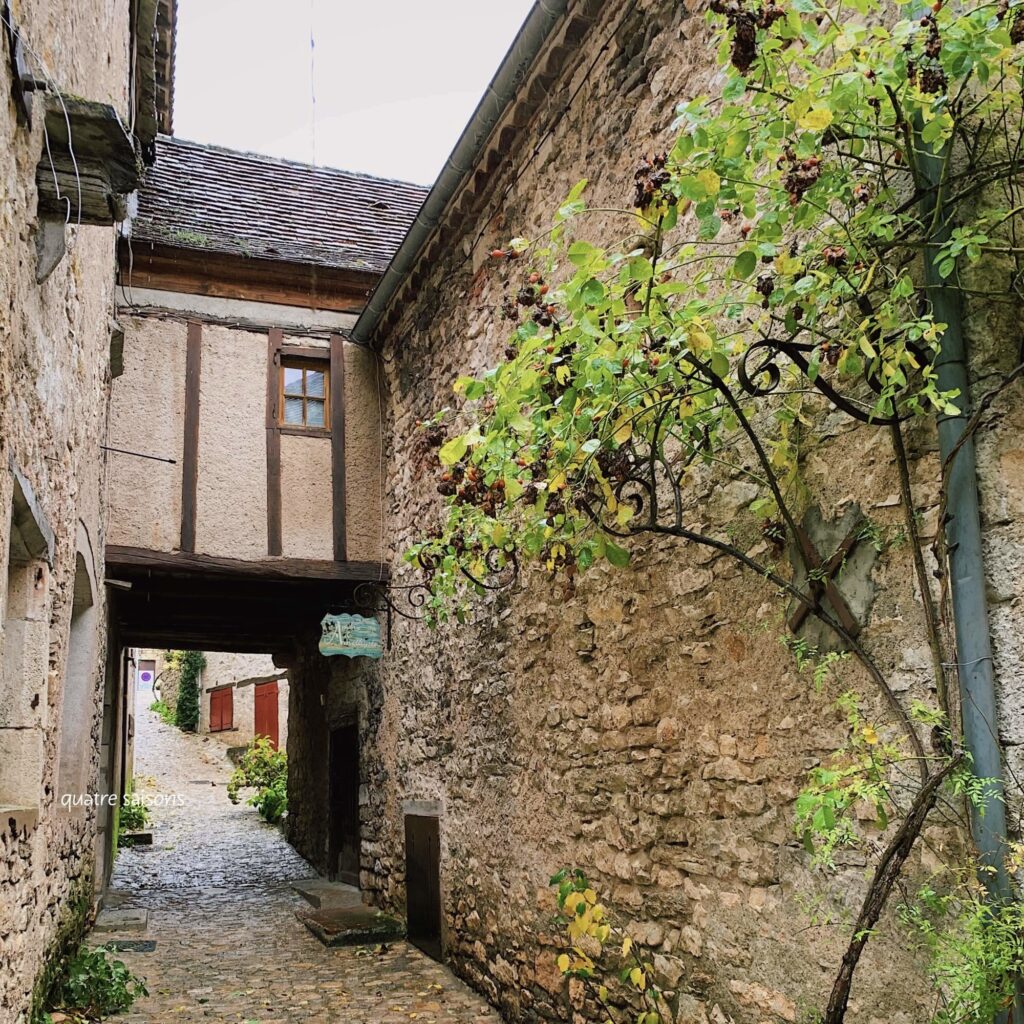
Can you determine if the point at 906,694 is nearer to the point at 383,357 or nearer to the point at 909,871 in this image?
the point at 909,871

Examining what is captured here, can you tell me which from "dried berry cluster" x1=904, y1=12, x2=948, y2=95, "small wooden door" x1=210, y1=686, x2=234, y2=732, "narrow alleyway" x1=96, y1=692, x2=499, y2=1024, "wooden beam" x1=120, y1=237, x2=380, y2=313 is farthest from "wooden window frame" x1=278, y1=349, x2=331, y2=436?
"small wooden door" x1=210, y1=686, x2=234, y2=732

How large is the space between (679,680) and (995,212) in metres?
1.99

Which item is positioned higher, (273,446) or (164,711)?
(273,446)

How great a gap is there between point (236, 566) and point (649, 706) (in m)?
4.22

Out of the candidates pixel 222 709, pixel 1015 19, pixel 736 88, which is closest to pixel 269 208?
pixel 736 88

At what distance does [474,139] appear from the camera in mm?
5582

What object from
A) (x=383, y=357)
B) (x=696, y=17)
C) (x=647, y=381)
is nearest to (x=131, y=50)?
(x=383, y=357)

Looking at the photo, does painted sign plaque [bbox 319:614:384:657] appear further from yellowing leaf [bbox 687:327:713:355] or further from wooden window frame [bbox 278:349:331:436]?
yellowing leaf [bbox 687:327:713:355]

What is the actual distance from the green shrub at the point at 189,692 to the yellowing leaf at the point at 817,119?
963 inches

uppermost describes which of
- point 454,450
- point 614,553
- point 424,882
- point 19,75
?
point 19,75

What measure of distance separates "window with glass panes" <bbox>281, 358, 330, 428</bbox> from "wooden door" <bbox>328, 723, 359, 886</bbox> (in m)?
3.21

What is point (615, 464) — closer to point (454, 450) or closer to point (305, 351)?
point (454, 450)

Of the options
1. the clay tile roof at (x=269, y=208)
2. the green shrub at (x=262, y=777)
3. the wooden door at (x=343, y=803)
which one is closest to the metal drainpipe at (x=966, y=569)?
the clay tile roof at (x=269, y=208)

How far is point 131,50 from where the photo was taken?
6.66 metres
